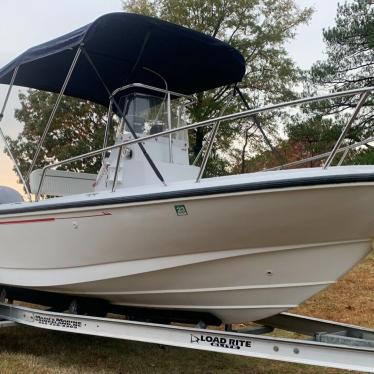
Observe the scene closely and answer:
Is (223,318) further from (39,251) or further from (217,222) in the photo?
(39,251)

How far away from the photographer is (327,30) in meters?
17.4

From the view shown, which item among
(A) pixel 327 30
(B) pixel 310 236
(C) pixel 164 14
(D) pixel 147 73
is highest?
(C) pixel 164 14

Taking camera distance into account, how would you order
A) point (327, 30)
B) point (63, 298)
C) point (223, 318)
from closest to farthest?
point (223, 318) < point (63, 298) < point (327, 30)

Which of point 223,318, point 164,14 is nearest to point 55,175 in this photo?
point 223,318

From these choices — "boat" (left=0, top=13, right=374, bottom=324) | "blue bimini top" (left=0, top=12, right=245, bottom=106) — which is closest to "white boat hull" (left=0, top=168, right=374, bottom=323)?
"boat" (left=0, top=13, right=374, bottom=324)

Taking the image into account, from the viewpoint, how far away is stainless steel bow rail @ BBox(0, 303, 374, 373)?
3.45 meters

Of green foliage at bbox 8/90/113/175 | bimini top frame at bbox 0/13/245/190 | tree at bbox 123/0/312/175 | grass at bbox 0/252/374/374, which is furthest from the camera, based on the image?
tree at bbox 123/0/312/175

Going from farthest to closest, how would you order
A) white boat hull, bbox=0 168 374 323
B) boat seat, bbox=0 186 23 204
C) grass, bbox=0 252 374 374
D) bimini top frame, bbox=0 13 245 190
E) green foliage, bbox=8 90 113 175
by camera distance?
green foliage, bbox=8 90 113 175
boat seat, bbox=0 186 23 204
bimini top frame, bbox=0 13 245 190
grass, bbox=0 252 374 374
white boat hull, bbox=0 168 374 323

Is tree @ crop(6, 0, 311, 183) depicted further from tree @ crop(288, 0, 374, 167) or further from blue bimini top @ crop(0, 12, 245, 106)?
blue bimini top @ crop(0, 12, 245, 106)

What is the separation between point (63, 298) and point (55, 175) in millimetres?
1618

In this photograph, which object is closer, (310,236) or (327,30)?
(310,236)

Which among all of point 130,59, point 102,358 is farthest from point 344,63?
point 102,358

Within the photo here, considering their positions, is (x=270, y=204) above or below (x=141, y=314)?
above

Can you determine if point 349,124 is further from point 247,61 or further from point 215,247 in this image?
point 247,61
